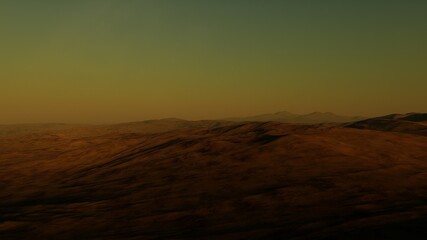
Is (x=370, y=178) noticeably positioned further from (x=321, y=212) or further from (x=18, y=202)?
(x=18, y=202)

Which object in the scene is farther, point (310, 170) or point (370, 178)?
point (310, 170)

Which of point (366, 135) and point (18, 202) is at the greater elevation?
point (366, 135)

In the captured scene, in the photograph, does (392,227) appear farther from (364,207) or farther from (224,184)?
(224,184)

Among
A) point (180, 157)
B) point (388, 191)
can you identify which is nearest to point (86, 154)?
point (180, 157)

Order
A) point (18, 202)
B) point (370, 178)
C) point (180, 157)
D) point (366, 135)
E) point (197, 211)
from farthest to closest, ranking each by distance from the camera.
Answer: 1. point (366, 135)
2. point (180, 157)
3. point (18, 202)
4. point (370, 178)
5. point (197, 211)

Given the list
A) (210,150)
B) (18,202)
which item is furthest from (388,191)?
(18,202)

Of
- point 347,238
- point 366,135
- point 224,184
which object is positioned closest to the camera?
point 347,238
